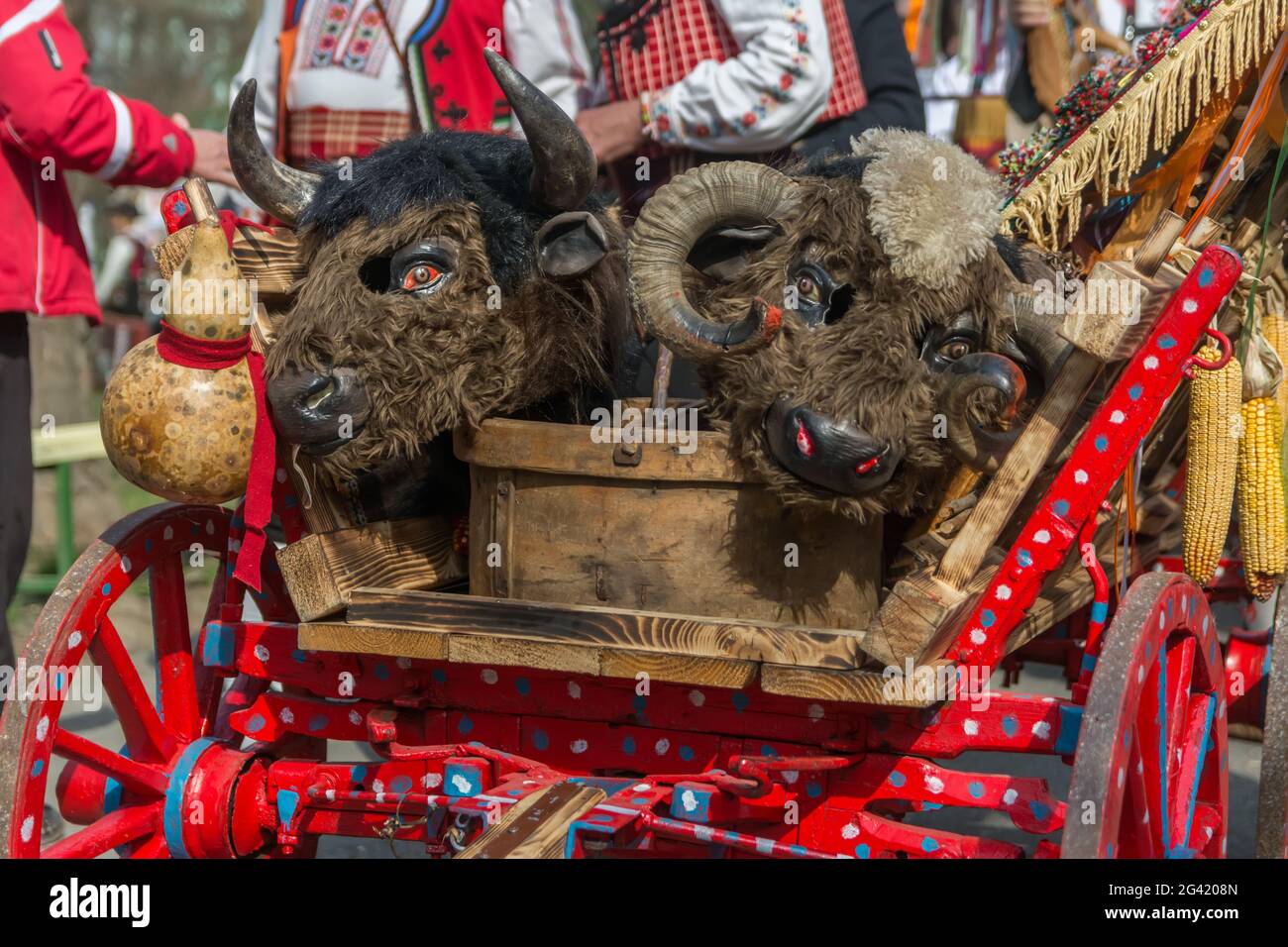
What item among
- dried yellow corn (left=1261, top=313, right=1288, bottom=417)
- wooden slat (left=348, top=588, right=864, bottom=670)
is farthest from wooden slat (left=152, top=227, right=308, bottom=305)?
dried yellow corn (left=1261, top=313, right=1288, bottom=417)

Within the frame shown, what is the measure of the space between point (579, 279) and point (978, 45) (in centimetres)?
491

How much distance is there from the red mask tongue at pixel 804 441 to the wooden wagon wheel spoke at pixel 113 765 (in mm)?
1606

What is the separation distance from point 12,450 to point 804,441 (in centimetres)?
242

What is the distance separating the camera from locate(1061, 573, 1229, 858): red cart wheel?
2.19m

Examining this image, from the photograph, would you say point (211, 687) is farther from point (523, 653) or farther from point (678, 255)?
point (678, 255)

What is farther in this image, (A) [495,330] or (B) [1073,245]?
(B) [1073,245]

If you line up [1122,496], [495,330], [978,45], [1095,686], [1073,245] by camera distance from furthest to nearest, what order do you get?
[978,45] < [1073,245] < [1122,496] < [495,330] < [1095,686]

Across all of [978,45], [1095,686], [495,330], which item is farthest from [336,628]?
[978,45]

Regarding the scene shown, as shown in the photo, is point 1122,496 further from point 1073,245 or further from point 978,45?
point 978,45

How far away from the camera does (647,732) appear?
110 inches

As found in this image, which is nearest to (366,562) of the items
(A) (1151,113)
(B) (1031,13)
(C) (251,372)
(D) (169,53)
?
(C) (251,372)

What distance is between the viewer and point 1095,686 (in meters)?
2.29

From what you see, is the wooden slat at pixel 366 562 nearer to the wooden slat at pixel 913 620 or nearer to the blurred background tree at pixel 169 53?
the wooden slat at pixel 913 620

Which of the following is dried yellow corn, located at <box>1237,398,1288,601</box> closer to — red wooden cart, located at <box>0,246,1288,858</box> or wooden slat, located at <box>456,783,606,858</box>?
red wooden cart, located at <box>0,246,1288,858</box>
